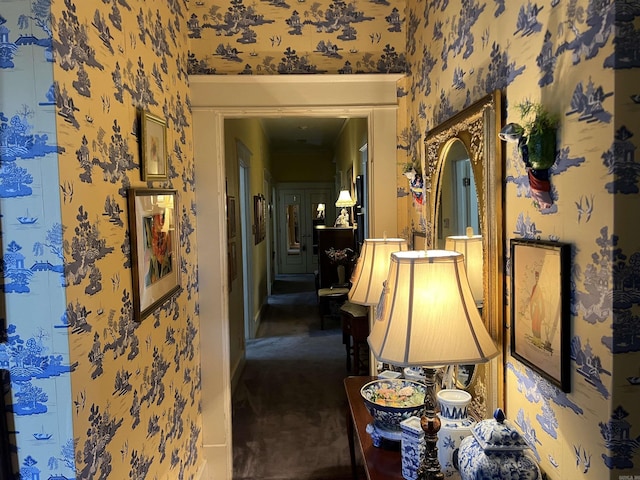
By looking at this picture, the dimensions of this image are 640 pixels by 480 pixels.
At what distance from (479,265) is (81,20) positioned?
1.48 metres

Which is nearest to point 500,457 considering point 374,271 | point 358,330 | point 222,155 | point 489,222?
point 489,222

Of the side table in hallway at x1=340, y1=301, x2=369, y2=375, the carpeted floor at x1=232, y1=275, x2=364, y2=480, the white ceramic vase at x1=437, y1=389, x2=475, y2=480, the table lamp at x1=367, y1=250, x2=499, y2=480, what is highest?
the table lamp at x1=367, y1=250, x2=499, y2=480

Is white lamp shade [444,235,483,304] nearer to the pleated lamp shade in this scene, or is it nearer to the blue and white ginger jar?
the blue and white ginger jar

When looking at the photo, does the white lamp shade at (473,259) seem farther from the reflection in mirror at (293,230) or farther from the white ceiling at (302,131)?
the reflection in mirror at (293,230)

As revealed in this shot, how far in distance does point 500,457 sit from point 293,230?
965 cm

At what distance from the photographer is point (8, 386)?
1310 millimetres

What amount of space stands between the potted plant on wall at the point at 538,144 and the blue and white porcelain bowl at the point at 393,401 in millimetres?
940

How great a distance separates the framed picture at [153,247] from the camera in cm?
179

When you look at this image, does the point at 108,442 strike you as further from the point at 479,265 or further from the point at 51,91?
the point at 479,265

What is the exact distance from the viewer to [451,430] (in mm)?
1425

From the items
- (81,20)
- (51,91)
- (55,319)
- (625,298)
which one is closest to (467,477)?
(625,298)

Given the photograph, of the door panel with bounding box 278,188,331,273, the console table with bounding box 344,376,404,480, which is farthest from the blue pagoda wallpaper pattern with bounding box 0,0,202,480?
the door panel with bounding box 278,188,331,273

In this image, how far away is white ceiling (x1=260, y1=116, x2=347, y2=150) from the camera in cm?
689

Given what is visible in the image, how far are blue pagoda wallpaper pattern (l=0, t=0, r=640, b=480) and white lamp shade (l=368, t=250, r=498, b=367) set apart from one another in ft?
0.68
